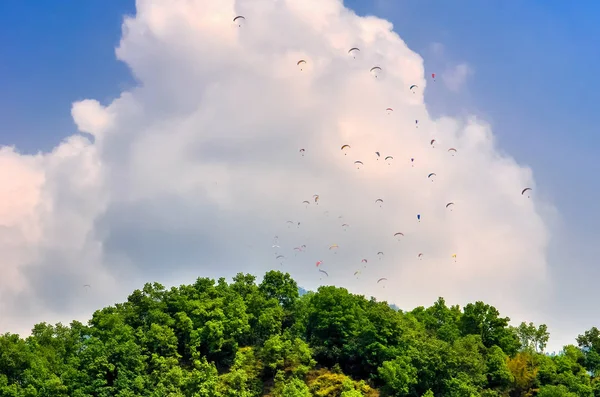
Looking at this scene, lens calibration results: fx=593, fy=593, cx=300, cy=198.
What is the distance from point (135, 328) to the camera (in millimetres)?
64125

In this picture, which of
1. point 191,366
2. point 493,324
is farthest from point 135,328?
point 493,324

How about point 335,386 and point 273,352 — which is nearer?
point 335,386

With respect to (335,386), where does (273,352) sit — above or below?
above

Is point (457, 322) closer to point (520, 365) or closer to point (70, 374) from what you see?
point (520, 365)

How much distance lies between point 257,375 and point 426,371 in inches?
658

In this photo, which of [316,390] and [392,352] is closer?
[316,390]

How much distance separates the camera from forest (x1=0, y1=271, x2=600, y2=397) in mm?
54875

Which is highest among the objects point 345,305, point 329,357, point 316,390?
point 345,305

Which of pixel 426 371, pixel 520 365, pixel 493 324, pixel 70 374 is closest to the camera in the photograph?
pixel 70 374

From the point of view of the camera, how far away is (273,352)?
59281 millimetres

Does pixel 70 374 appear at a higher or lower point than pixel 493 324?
lower

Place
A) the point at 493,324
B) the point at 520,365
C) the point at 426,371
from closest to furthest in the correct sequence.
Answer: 1. the point at 426,371
2. the point at 520,365
3. the point at 493,324

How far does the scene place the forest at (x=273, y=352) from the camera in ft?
180

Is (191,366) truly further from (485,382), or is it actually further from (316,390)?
(485,382)
